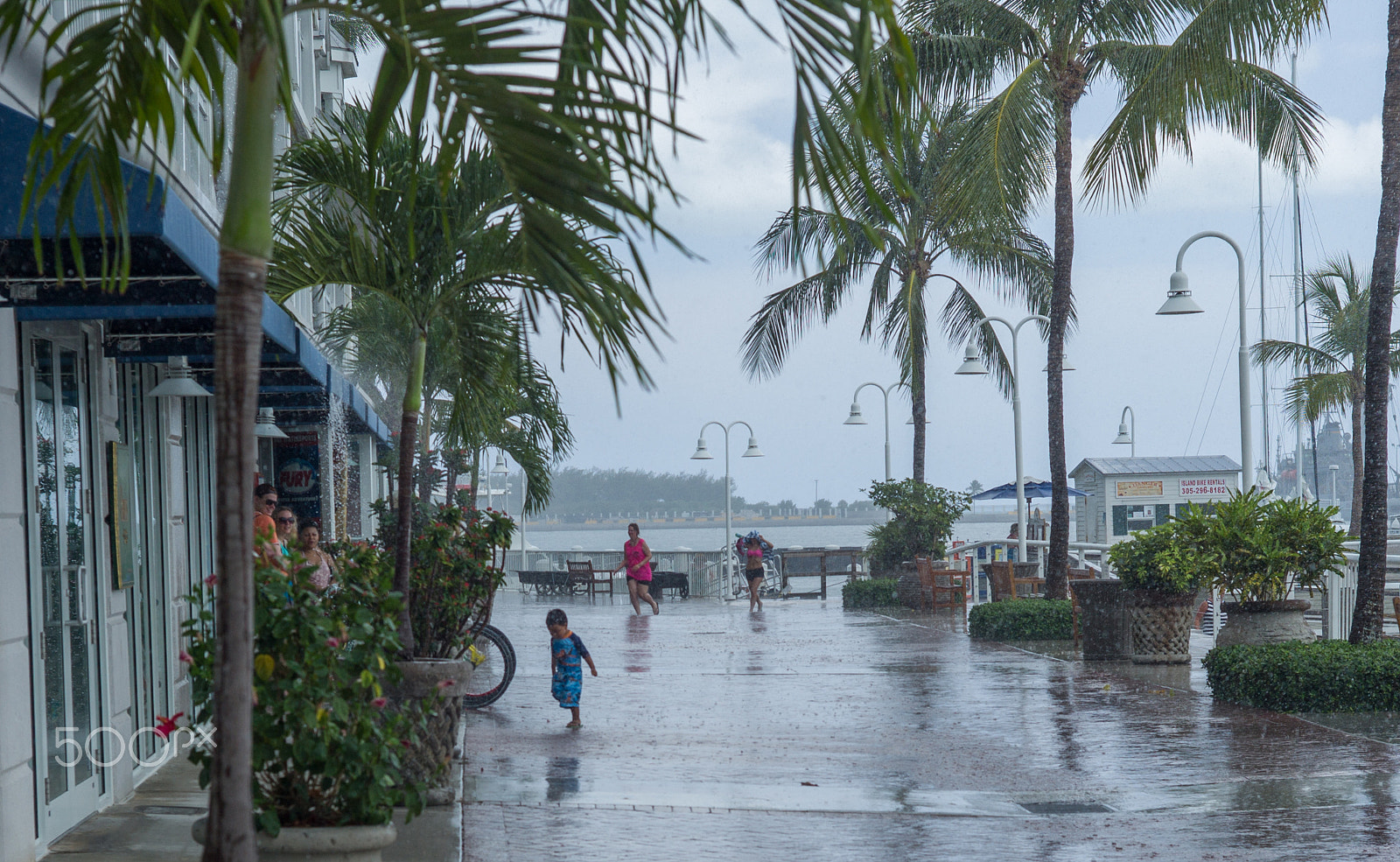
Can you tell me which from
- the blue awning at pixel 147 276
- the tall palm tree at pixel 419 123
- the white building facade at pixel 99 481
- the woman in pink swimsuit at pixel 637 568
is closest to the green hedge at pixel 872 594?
the woman in pink swimsuit at pixel 637 568

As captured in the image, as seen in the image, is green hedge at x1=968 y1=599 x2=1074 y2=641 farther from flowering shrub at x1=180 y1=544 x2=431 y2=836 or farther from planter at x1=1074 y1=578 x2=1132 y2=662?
flowering shrub at x1=180 y1=544 x2=431 y2=836

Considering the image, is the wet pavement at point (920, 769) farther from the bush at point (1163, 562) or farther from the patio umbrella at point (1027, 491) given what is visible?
the patio umbrella at point (1027, 491)

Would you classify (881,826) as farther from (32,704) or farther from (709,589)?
(709,589)

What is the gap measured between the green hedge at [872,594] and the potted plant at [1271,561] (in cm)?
1265

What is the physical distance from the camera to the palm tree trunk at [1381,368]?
11.3 m

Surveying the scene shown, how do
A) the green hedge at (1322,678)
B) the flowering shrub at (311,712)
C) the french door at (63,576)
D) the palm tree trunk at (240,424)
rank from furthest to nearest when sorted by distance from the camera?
the green hedge at (1322,678)
the french door at (63,576)
the flowering shrub at (311,712)
the palm tree trunk at (240,424)

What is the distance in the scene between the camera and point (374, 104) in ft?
12.5

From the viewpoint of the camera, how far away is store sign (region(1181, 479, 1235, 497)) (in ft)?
109

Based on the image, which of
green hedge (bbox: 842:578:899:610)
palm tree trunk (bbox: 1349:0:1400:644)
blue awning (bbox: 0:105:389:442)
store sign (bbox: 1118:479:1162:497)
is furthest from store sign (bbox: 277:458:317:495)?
store sign (bbox: 1118:479:1162:497)

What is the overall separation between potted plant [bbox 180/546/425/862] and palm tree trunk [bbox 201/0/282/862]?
1353mm

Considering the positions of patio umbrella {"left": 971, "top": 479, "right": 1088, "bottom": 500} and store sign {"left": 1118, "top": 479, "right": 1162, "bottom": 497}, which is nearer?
store sign {"left": 1118, "top": 479, "right": 1162, "bottom": 497}

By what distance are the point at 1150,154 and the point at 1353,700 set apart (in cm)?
666

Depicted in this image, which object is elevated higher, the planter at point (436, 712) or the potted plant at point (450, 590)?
the potted plant at point (450, 590)

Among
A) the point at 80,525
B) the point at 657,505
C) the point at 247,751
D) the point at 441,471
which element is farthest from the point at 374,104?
the point at 657,505
